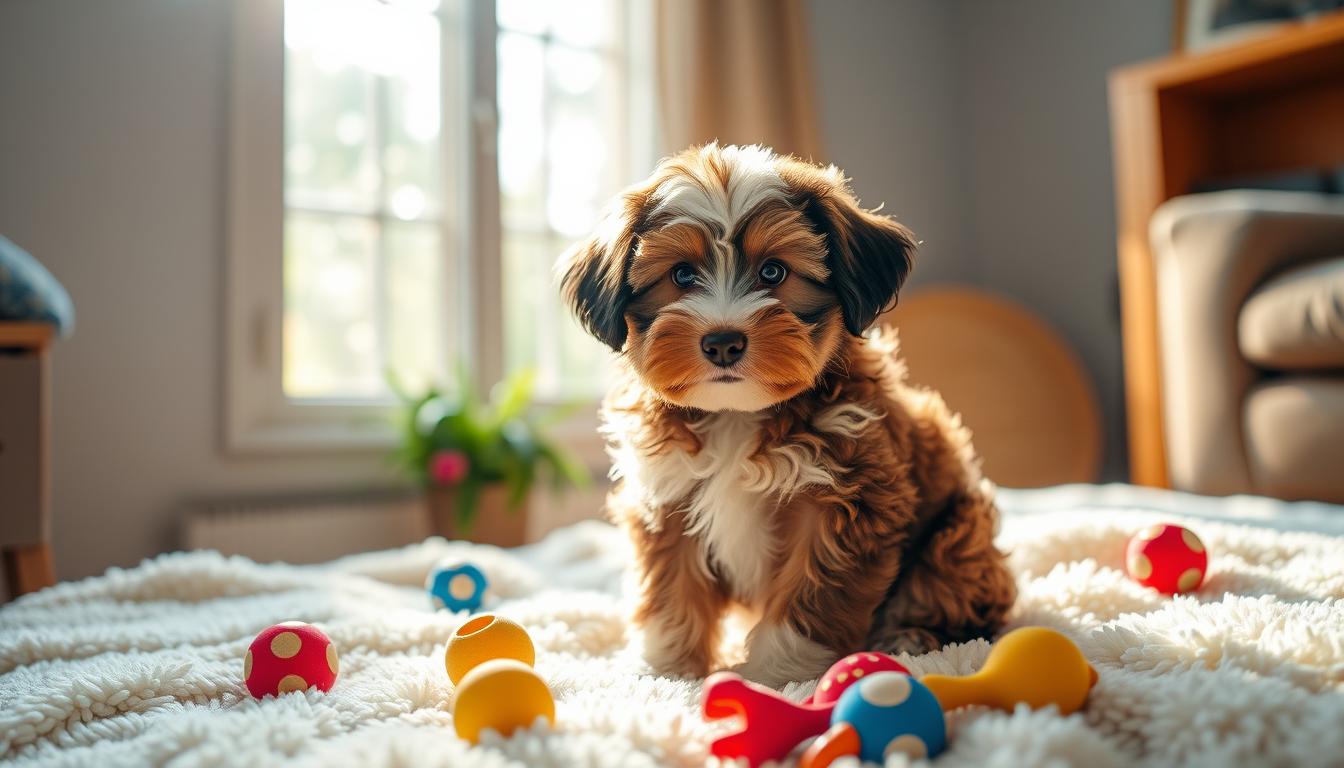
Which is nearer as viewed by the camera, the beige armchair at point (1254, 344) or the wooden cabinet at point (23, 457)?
the wooden cabinet at point (23, 457)

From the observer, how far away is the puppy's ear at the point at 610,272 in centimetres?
133

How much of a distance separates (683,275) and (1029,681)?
2.18 ft

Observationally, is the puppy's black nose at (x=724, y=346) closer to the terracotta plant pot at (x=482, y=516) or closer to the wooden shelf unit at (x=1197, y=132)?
the terracotta plant pot at (x=482, y=516)

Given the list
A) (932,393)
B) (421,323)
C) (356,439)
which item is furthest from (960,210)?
(932,393)

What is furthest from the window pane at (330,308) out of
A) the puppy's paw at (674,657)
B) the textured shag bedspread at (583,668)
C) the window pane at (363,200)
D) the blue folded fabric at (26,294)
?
the puppy's paw at (674,657)

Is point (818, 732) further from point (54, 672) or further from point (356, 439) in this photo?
point (356, 439)

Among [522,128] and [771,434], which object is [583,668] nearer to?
[771,434]

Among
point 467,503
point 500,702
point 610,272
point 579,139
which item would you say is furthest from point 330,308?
point 500,702

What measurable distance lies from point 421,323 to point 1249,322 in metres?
2.80

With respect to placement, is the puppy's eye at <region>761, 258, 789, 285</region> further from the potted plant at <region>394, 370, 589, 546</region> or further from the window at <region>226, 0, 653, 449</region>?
the window at <region>226, 0, 653, 449</region>

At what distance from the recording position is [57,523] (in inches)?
109

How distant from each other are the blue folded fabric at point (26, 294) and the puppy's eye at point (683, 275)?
1.47 metres

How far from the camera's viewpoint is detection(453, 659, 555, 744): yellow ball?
963 millimetres

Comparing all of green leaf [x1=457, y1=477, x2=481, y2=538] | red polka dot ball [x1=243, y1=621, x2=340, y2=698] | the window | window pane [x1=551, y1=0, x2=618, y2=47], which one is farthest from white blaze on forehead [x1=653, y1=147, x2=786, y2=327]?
window pane [x1=551, y1=0, x2=618, y2=47]
